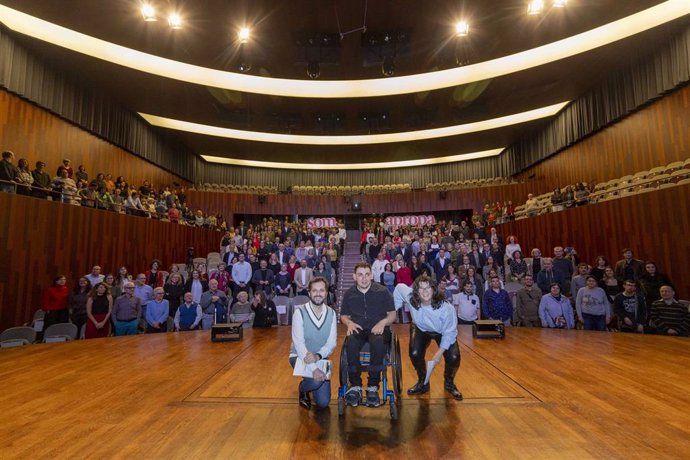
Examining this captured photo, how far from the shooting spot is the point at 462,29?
8.39 m

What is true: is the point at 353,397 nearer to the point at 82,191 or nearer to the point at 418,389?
the point at 418,389

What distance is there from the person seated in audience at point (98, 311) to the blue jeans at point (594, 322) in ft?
25.9

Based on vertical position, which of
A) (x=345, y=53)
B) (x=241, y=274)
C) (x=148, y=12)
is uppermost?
(x=345, y=53)

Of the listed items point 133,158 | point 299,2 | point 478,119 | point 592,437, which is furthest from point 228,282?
point 478,119

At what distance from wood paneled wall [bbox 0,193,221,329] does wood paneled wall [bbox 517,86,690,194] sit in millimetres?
13345

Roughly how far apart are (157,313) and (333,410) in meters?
4.76

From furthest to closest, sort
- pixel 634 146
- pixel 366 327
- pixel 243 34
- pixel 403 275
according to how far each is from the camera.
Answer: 1. pixel 634 146
2. pixel 243 34
3. pixel 403 275
4. pixel 366 327

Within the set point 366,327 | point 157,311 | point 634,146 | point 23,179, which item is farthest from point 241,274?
point 634,146

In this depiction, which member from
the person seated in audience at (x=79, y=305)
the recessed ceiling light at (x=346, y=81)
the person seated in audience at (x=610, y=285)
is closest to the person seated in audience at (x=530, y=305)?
the person seated in audience at (x=610, y=285)

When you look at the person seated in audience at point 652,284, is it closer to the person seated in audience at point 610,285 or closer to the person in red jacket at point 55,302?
the person seated in audience at point 610,285

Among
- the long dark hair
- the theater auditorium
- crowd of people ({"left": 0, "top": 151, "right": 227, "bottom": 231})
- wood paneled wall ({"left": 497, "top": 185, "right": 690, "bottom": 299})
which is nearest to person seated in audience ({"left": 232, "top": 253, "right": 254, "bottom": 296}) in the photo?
the theater auditorium

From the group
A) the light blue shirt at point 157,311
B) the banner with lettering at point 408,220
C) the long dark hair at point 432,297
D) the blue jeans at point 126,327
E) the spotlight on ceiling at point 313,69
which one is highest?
the spotlight on ceiling at point 313,69

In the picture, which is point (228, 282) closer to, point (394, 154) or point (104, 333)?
point (104, 333)

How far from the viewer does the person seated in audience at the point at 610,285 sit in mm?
6043
